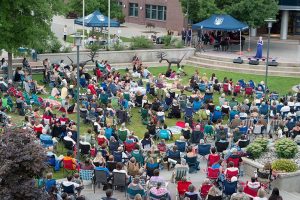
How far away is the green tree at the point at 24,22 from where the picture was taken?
26.9 m

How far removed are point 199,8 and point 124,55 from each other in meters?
7.49

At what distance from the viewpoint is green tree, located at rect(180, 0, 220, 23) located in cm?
4038

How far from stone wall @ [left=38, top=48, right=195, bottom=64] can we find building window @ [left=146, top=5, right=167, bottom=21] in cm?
1705

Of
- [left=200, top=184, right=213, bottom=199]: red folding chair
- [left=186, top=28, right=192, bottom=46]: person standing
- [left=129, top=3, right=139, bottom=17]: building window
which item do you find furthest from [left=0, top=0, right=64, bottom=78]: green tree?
[left=129, top=3, right=139, bottom=17]: building window

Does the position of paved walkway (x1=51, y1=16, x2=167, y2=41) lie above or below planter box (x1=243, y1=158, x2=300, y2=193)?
above

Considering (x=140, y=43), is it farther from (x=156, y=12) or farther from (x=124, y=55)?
(x=156, y=12)

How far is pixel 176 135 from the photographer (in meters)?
22.5

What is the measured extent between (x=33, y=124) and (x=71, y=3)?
3045 centimetres

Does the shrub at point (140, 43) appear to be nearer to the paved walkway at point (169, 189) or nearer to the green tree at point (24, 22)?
the green tree at point (24, 22)

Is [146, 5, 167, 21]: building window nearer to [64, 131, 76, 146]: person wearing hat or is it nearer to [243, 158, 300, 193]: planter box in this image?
[64, 131, 76, 146]: person wearing hat

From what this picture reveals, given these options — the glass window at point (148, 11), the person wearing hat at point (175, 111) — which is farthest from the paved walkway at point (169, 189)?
the glass window at point (148, 11)

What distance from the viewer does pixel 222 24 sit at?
38.7m

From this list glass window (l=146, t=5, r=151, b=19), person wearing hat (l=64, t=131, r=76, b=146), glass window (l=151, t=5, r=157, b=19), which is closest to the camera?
person wearing hat (l=64, t=131, r=76, b=146)

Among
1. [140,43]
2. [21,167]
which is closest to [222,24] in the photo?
[140,43]
